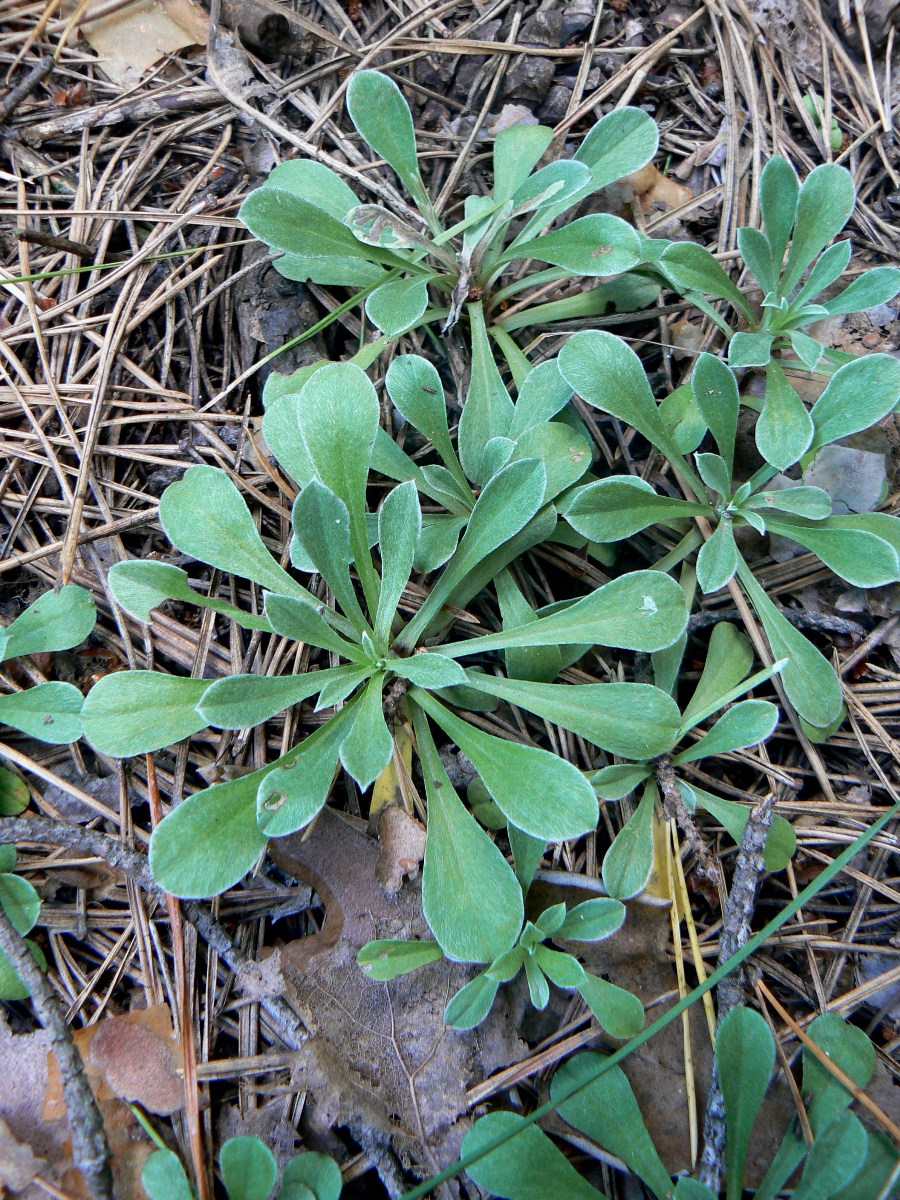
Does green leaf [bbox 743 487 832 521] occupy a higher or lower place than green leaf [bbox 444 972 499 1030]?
higher

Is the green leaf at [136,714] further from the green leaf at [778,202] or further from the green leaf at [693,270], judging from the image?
the green leaf at [778,202]

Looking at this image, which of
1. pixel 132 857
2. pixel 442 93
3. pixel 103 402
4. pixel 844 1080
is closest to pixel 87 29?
pixel 442 93

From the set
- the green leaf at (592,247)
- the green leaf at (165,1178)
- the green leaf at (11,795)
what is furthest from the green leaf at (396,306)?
the green leaf at (165,1178)

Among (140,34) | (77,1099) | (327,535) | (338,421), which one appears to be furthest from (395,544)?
(140,34)

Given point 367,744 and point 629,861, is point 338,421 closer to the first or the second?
point 367,744

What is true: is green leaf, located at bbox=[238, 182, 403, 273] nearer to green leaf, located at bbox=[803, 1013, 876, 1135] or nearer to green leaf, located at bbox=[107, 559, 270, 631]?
green leaf, located at bbox=[107, 559, 270, 631]

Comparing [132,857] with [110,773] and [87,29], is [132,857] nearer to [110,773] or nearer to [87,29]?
Result: [110,773]

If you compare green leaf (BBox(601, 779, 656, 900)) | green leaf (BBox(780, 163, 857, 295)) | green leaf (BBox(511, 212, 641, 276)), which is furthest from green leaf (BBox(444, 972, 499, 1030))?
green leaf (BBox(780, 163, 857, 295))

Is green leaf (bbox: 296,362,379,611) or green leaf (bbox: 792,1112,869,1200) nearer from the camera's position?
green leaf (bbox: 792,1112,869,1200)
